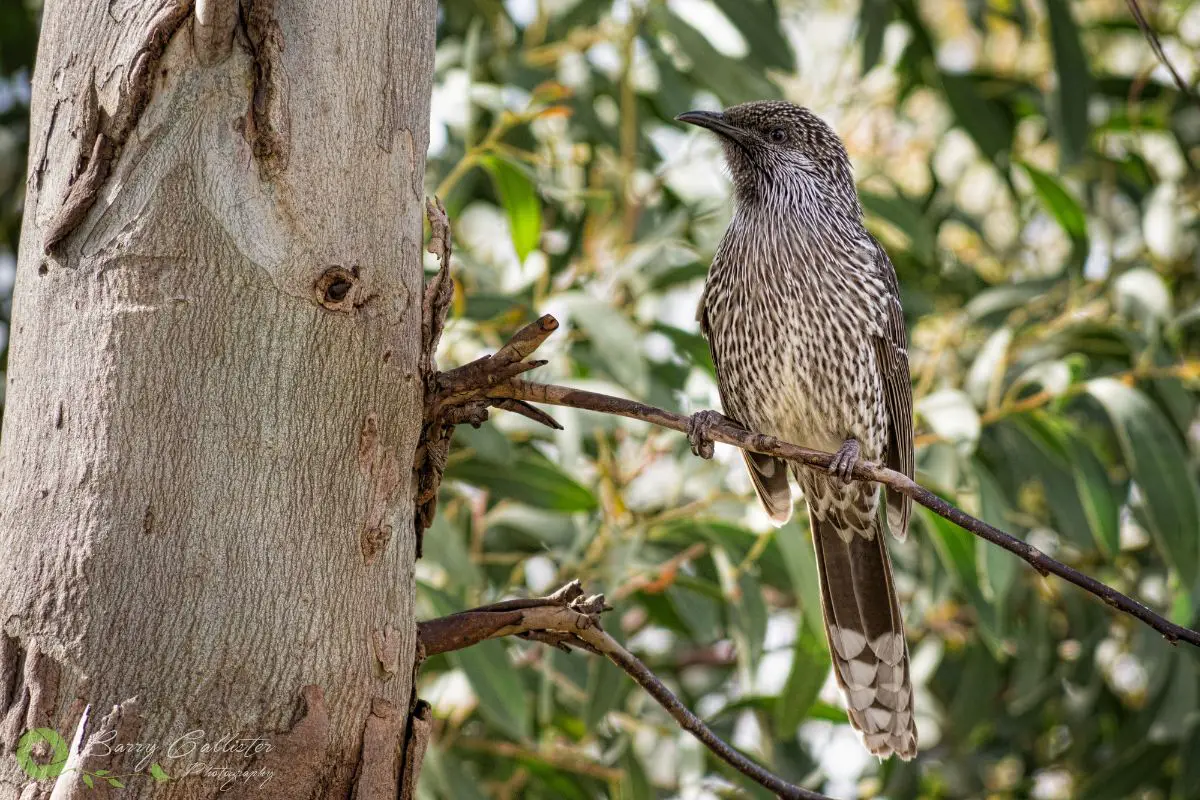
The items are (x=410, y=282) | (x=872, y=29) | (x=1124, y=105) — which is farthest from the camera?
(x=1124, y=105)

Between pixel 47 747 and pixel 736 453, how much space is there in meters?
2.19

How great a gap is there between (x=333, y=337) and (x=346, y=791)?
56cm

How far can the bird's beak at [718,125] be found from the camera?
11.7 feet

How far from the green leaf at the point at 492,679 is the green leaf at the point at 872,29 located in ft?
7.18

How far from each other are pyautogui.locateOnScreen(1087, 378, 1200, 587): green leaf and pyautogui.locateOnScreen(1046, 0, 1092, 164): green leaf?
43.1 inches

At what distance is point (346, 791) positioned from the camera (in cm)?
160

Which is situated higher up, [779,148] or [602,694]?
[779,148]

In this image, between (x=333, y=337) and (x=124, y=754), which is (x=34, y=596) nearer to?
(x=124, y=754)

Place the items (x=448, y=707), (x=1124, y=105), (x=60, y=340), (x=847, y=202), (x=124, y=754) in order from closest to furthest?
(x=124, y=754) < (x=60, y=340) < (x=448, y=707) < (x=847, y=202) < (x=1124, y=105)

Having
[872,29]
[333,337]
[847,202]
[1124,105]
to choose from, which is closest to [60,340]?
[333,337]

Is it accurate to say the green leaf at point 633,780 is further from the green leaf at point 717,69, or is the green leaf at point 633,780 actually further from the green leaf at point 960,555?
the green leaf at point 717,69

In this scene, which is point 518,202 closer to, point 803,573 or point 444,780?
point 803,573

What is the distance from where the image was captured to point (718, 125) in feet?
11.9

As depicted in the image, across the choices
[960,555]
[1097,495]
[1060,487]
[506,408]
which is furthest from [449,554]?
[1060,487]
